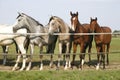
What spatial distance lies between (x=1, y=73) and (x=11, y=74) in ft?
1.20

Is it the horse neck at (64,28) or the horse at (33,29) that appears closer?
the horse at (33,29)

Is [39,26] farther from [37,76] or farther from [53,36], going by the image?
[37,76]

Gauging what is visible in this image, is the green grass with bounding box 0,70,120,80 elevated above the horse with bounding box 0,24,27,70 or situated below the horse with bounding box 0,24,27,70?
below

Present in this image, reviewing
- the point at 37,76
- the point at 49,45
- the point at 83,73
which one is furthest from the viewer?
the point at 49,45

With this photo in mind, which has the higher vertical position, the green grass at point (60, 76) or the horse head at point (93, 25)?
the horse head at point (93, 25)

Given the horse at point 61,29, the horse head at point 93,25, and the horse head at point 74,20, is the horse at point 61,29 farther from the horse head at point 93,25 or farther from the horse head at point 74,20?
the horse head at point 93,25

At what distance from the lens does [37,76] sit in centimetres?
946

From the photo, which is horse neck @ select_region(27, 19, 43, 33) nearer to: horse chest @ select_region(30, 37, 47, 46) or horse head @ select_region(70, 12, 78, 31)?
horse chest @ select_region(30, 37, 47, 46)

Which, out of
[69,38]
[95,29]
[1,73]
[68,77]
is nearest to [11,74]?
[1,73]

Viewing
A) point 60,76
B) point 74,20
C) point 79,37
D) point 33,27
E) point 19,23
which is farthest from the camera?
point 79,37

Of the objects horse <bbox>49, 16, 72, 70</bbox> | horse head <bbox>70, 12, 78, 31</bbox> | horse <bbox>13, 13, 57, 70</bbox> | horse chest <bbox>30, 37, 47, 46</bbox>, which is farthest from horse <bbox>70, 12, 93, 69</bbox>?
horse chest <bbox>30, 37, 47, 46</bbox>

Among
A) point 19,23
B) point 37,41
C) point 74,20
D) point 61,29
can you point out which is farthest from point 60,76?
point 19,23

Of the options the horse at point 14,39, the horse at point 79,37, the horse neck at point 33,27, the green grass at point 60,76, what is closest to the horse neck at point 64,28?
the horse at point 79,37

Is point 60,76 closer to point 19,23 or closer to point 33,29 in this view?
point 33,29
